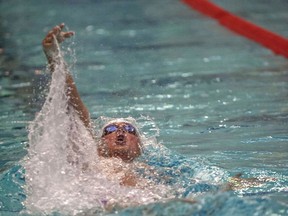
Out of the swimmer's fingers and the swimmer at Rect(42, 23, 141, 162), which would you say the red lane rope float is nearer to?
the swimmer at Rect(42, 23, 141, 162)

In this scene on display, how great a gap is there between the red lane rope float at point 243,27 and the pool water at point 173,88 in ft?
0.49

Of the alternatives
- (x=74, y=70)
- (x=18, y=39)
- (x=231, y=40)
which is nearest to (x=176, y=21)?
(x=231, y=40)

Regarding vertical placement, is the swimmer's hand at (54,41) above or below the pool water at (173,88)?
above

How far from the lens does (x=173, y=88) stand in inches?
282

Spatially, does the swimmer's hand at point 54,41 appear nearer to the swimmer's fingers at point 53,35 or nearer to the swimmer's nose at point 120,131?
the swimmer's fingers at point 53,35

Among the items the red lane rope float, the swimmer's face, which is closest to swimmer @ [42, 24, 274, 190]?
the swimmer's face

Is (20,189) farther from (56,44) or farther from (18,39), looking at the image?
(18,39)

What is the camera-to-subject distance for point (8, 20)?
11188mm

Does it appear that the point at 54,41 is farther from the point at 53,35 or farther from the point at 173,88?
the point at 173,88

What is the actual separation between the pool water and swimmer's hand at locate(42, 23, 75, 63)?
2.85ft

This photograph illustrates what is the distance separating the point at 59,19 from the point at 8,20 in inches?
32.9

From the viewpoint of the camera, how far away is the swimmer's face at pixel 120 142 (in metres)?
4.79

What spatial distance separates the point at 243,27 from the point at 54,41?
18.8 feet

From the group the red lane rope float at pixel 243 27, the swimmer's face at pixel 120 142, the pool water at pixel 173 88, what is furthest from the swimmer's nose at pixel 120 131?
the red lane rope float at pixel 243 27
